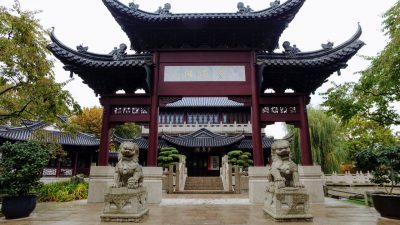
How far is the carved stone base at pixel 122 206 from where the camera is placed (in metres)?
5.43

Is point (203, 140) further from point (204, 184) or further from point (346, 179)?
point (346, 179)

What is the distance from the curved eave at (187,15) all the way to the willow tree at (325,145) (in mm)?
17902

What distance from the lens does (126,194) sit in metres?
5.52

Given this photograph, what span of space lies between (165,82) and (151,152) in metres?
2.67

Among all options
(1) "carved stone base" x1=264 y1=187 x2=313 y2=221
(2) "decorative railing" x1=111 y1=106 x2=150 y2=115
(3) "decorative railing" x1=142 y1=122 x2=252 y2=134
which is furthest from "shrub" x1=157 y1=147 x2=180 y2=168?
(1) "carved stone base" x1=264 y1=187 x2=313 y2=221

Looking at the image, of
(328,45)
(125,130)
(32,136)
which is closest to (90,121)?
(125,130)

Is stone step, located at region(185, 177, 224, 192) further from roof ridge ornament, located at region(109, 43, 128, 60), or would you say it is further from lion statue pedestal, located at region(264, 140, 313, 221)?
lion statue pedestal, located at region(264, 140, 313, 221)

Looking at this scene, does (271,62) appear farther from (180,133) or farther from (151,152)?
(180,133)

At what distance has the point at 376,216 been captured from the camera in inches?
246

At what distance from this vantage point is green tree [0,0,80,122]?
24.9 feet

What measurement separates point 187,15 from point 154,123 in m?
4.17

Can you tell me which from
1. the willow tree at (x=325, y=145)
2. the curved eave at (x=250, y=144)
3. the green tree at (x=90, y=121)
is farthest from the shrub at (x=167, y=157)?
the green tree at (x=90, y=121)

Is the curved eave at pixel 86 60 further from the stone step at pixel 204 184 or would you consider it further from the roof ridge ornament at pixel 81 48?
the stone step at pixel 204 184

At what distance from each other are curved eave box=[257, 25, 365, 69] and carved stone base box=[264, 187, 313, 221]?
5095mm
